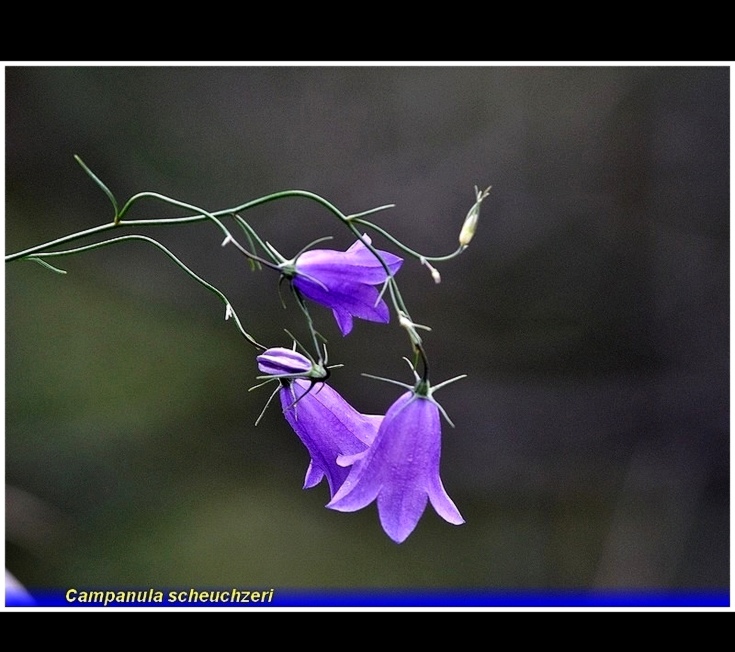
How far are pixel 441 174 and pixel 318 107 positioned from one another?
0.73 meters

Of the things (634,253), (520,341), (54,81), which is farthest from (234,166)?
(634,253)

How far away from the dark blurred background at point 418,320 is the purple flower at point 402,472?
2.96m

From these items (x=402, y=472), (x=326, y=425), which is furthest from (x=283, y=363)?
(x=402, y=472)

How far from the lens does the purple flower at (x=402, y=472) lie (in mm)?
1333

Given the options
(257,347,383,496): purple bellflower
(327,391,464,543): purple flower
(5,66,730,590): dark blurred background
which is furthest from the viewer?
(5,66,730,590): dark blurred background

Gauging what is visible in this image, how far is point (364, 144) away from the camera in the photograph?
14.7ft

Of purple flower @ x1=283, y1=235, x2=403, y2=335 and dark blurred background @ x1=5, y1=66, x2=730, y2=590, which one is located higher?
purple flower @ x1=283, y1=235, x2=403, y2=335

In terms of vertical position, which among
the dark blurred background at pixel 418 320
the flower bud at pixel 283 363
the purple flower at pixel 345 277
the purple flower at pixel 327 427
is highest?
the purple flower at pixel 345 277

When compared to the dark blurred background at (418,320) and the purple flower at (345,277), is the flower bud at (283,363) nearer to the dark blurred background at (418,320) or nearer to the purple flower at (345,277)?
the purple flower at (345,277)

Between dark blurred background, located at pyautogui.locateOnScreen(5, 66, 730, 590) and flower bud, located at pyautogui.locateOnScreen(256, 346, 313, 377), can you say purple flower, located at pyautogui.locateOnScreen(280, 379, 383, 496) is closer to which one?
flower bud, located at pyautogui.locateOnScreen(256, 346, 313, 377)

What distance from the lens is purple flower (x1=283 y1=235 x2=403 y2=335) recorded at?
1337 mm

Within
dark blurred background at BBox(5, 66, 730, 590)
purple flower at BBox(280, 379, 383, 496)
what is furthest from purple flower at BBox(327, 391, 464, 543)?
dark blurred background at BBox(5, 66, 730, 590)

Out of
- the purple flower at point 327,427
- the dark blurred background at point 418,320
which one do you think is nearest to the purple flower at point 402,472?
the purple flower at point 327,427

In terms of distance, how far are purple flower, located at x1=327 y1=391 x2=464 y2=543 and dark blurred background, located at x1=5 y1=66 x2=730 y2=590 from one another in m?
2.96
